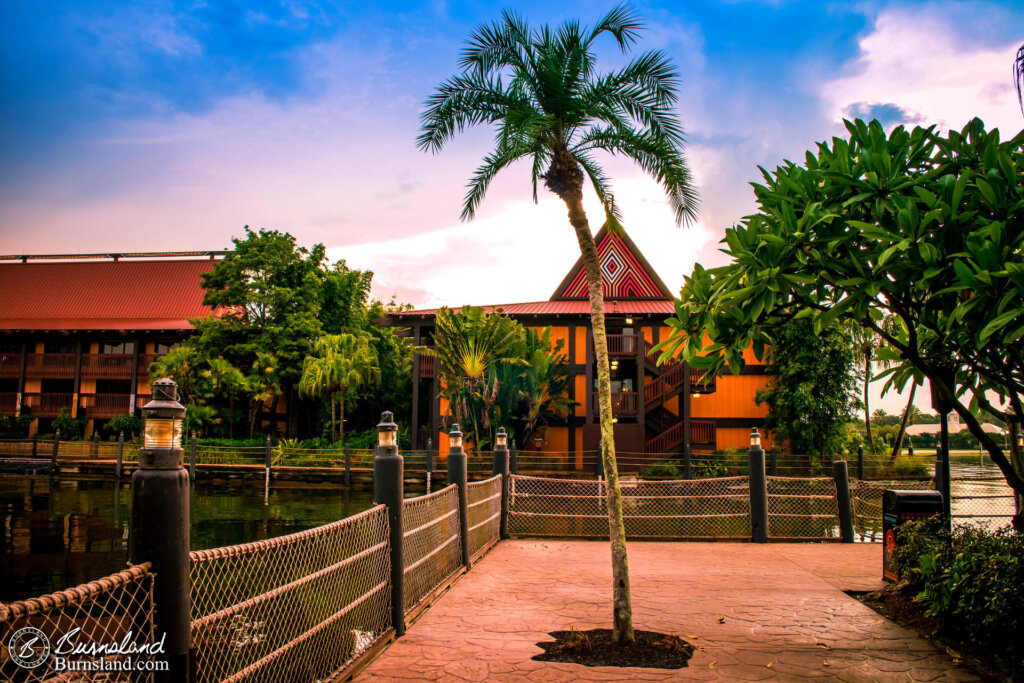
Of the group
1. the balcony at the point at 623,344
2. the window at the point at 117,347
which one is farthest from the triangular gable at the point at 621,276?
the window at the point at 117,347

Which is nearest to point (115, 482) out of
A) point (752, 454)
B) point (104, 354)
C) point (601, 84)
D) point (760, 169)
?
point (104, 354)

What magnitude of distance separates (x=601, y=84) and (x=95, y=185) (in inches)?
748

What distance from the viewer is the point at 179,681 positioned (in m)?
3.16

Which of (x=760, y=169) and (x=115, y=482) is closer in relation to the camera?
(x=760, y=169)

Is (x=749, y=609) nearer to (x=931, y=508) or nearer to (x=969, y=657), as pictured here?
(x=969, y=657)

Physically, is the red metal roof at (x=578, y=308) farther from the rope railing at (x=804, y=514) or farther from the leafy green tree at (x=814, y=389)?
the rope railing at (x=804, y=514)

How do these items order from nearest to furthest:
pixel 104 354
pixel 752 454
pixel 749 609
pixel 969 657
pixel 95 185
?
pixel 969 657 < pixel 749 609 < pixel 752 454 < pixel 95 185 < pixel 104 354

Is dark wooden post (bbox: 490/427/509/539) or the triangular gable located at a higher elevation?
the triangular gable

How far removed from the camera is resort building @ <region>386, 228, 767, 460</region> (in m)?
27.5

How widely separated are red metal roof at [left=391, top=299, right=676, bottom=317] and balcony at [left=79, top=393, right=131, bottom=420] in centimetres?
1736

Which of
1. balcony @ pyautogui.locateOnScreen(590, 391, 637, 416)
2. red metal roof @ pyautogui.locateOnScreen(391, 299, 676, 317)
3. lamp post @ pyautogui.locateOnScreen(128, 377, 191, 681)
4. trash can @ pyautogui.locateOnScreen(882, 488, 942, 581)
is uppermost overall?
red metal roof @ pyautogui.locateOnScreen(391, 299, 676, 317)

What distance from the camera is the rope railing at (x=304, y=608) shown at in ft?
12.5

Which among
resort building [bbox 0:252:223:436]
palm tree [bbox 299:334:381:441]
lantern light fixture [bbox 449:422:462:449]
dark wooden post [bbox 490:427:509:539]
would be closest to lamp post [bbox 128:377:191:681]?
lantern light fixture [bbox 449:422:462:449]

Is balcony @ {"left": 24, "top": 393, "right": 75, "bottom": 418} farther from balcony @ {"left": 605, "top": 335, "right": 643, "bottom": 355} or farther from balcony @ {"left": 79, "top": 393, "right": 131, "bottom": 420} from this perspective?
balcony @ {"left": 605, "top": 335, "right": 643, "bottom": 355}
